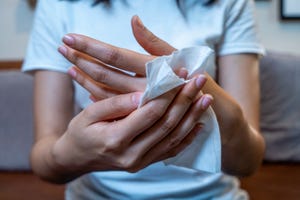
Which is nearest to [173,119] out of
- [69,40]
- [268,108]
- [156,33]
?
[69,40]

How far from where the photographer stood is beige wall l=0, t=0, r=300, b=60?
1378 mm

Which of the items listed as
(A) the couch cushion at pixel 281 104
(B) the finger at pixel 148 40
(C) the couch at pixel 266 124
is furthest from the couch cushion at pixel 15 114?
(B) the finger at pixel 148 40

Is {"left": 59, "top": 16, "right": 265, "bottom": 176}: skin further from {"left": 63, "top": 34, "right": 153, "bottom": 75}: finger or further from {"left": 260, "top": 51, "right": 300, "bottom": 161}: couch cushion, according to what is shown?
{"left": 260, "top": 51, "right": 300, "bottom": 161}: couch cushion

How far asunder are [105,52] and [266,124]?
92cm

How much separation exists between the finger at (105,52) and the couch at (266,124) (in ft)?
2.56

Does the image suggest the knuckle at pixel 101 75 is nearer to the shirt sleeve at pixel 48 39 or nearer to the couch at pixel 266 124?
the shirt sleeve at pixel 48 39

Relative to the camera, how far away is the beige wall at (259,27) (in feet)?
4.52

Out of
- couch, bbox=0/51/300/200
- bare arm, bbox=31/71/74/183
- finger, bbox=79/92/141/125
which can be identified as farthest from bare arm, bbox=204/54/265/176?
couch, bbox=0/51/300/200

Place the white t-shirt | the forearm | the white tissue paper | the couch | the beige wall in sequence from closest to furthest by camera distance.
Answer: the white tissue paper
the forearm
the white t-shirt
the couch
the beige wall

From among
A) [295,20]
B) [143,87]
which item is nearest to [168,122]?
[143,87]

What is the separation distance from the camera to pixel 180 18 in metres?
0.74

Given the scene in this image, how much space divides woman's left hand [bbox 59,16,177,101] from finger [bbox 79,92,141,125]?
2cm

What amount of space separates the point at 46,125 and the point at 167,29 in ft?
0.85

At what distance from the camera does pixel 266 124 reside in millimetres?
1275
